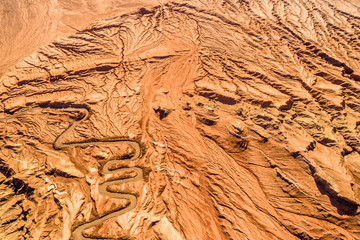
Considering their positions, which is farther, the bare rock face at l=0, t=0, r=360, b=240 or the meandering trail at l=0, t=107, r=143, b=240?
the meandering trail at l=0, t=107, r=143, b=240

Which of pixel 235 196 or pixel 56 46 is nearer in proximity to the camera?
pixel 235 196

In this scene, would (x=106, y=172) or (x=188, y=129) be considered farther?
(x=188, y=129)

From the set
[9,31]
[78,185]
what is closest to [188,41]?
[78,185]

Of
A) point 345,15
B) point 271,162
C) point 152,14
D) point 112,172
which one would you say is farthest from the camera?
point 152,14

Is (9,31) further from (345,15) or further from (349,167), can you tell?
(345,15)

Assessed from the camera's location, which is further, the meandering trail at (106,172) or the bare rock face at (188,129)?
the meandering trail at (106,172)

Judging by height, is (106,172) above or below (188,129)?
below

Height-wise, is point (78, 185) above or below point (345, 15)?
below

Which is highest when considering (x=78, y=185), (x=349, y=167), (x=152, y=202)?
(x=349, y=167)
